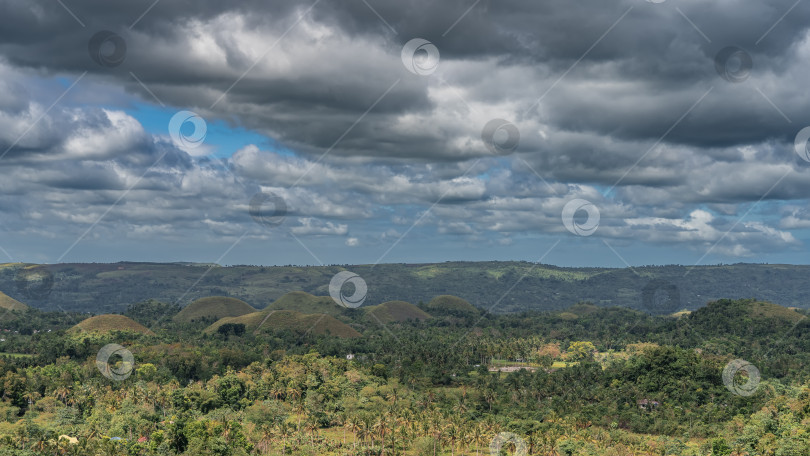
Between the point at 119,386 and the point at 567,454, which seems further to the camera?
the point at 119,386

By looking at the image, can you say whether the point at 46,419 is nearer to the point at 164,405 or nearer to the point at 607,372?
the point at 164,405

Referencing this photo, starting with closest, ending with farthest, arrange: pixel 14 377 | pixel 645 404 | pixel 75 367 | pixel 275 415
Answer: pixel 275 415 → pixel 14 377 → pixel 645 404 → pixel 75 367

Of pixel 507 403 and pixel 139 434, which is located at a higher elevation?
pixel 507 403

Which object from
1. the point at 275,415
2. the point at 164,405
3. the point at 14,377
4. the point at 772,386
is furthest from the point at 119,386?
the point at 772,386

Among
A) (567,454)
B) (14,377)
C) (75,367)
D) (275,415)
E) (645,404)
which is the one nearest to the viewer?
(567,454)

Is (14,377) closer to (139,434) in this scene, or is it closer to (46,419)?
(46,419)

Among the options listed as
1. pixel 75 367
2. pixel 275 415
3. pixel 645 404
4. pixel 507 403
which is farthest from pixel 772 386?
pixel 75 367

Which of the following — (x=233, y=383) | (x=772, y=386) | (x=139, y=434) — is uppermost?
(x=772, y=386)

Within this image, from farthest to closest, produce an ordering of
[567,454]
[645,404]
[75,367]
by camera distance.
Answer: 1. [75,367]
2. [645,404]
3. [567,454]

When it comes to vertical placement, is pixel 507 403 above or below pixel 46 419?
above
